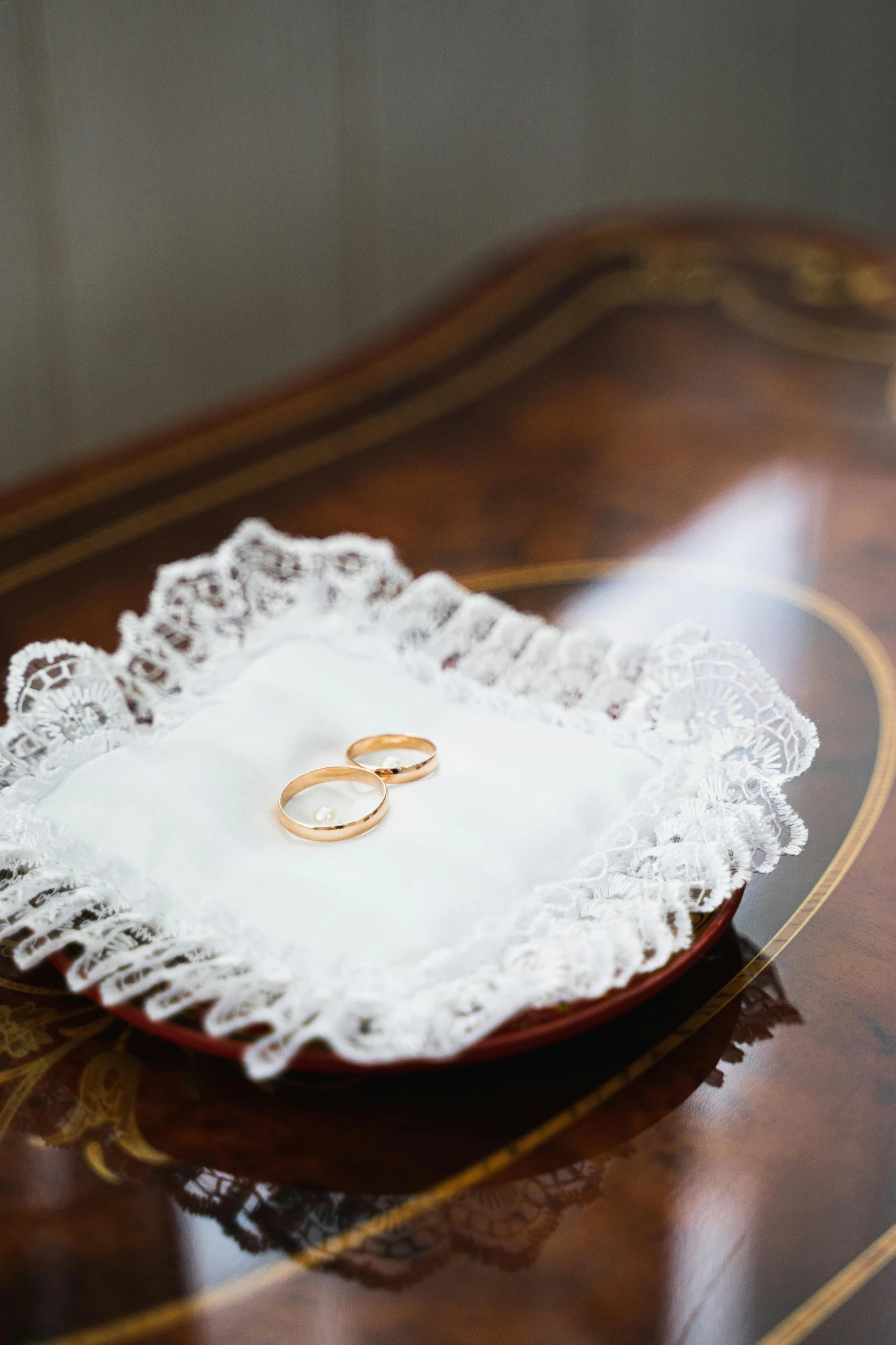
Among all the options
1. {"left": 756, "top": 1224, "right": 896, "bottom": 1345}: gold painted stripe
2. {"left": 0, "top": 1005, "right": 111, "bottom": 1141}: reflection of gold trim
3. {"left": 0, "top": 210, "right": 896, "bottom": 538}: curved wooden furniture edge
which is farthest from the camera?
{"left": 0, "top": 210, "right": 896, "bottom": 538}: curved wooden furniture edge

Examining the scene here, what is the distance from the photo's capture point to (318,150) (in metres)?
1.97

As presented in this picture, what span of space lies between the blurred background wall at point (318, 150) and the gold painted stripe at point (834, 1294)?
1553 mm

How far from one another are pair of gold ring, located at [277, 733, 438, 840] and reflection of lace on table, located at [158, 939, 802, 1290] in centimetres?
18

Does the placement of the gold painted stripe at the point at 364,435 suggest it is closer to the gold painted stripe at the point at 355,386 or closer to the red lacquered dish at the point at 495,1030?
the gold painted stripe at the point at 355,386

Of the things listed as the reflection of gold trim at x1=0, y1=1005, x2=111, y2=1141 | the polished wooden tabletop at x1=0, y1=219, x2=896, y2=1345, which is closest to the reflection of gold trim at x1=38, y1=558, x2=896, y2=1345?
the polished wooden tabletop at x1=0, y1=219, x2=896, y2=1345

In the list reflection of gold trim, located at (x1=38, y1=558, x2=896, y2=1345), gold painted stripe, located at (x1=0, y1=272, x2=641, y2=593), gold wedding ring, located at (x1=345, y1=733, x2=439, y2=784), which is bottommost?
reflection of gold trim, located at (x1=38, y1=558, x2=896, y2=1345)

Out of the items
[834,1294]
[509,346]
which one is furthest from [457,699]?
[509,346]

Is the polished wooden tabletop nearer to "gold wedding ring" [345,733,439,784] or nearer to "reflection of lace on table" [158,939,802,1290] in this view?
"reflection of lace on table" [158,939,802,1290]

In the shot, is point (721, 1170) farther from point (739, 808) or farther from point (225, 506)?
point (225, 506)

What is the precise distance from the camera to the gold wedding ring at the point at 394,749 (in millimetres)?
732

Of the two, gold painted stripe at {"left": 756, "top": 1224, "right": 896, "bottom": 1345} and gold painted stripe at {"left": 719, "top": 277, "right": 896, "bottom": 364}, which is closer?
gold painted stripe at {"left": 756, "top": 1224, "right": 896, "bottom": 1345}

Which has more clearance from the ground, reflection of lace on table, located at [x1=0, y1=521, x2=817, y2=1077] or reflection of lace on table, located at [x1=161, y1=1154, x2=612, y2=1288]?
reflection of lace on table, located at [x1=0, y1=521, x2=817, y2=1077]

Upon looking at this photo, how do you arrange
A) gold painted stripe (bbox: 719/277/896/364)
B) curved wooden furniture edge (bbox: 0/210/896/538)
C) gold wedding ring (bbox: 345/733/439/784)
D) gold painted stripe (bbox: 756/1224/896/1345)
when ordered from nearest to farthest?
gold painted stripe (bbox: 756/1224/896/1345) → gold wedding ring (bbox: 345/733/439/784) → curved wooden furniture edge (bbox: 0/210/896/538) → gold painted stripe (bbox: 719/277/896/364)

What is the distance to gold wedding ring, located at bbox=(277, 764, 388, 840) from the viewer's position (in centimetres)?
67
